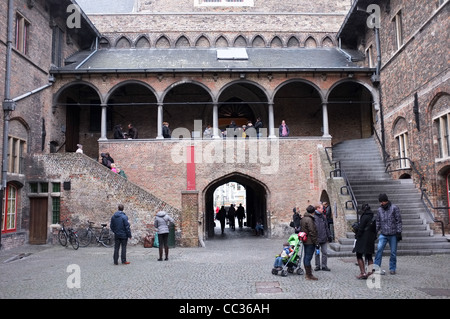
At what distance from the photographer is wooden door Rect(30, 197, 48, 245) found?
15172 millimetres

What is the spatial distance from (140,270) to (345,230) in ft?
20.8

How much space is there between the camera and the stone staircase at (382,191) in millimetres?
11016

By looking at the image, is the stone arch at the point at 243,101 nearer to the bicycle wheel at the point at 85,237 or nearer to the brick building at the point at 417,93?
the brick building at the point at 417,93

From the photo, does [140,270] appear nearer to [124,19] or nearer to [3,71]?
[3,71]

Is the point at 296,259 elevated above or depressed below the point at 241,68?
below

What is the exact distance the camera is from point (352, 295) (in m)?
6.47

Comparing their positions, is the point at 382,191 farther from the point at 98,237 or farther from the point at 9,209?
the point at 9,209

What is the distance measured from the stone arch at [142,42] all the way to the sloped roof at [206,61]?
3.29 ft

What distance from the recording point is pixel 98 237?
14438 millimetres

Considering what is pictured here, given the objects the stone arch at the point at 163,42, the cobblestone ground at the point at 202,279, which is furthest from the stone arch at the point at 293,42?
the cobblestone ground at the point at 202,279

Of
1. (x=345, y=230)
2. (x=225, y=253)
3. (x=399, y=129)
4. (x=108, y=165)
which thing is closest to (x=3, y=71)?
(x=108, y=165)

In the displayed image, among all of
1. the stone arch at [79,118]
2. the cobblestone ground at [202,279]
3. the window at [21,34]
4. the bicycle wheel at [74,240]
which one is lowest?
the cobblestone ground at [202,279]

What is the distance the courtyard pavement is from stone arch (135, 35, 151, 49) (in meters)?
15.0

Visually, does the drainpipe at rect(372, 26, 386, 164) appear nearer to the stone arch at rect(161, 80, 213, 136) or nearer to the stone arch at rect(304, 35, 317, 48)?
the stone arch at rect(304, 35, 317, 48)
